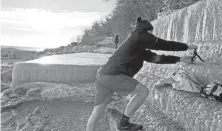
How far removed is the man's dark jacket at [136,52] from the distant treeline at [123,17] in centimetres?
1015

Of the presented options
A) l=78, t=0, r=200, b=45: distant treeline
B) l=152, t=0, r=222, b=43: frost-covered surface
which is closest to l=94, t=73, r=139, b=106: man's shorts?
l=152, t=0, r=222, b=43: frost-covered surface

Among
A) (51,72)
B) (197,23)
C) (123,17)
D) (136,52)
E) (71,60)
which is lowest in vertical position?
(51,72)

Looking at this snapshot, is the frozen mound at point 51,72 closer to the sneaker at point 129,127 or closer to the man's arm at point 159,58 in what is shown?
the sneaker at point 129,127

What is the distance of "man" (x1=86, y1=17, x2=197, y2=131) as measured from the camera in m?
3.51

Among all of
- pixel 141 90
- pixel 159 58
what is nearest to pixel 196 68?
pixel 159 58

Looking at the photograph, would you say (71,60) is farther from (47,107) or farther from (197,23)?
(197,23)

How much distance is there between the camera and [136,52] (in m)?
3.60

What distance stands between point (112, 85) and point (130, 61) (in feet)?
1.23

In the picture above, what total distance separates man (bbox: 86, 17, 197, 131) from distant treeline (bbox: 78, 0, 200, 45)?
10.2 meters

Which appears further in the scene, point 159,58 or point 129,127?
point 129,127

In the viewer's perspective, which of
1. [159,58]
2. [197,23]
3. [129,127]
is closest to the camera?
[159,58]

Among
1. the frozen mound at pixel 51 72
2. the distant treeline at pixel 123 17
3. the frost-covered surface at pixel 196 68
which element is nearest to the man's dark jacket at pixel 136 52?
the frost-covered surface at pixel 196 68

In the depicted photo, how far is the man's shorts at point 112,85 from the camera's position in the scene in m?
3.64

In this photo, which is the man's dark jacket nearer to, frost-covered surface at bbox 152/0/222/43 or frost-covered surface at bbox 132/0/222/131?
frost-covered surface at bbox 132/0/222/131
